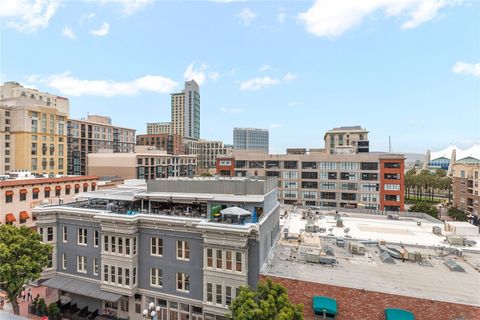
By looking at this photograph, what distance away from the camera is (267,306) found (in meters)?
18.8

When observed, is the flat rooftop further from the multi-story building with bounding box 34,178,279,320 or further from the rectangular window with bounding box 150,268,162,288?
the rectangular window with bounding box 150,268,162,288

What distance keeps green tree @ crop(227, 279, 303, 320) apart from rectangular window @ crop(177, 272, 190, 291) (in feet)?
22.8

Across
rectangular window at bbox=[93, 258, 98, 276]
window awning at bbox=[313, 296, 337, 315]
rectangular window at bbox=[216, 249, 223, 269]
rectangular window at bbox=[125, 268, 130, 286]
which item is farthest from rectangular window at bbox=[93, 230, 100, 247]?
window awning at bbox=[313, 296, 337, 315]

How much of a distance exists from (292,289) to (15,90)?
143688mm

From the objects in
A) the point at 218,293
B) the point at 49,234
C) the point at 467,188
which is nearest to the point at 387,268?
the point at 218,293

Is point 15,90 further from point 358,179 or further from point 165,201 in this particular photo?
point 358,179

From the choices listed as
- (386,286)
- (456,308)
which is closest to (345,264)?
(386,286)

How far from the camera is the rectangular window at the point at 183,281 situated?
26.1 metres

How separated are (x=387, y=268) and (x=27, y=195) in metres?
58.2

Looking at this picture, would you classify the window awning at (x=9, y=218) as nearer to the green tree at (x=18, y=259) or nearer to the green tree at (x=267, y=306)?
the green tree at (x=18, y=259)

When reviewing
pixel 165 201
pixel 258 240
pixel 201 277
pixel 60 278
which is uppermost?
pixel 165 201

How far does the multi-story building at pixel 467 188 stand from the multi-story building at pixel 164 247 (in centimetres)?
8692

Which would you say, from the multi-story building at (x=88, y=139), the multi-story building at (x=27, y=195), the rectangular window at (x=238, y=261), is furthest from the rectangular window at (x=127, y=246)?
the multi-story building at (x=88, y=139)

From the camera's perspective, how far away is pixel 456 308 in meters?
19.3
